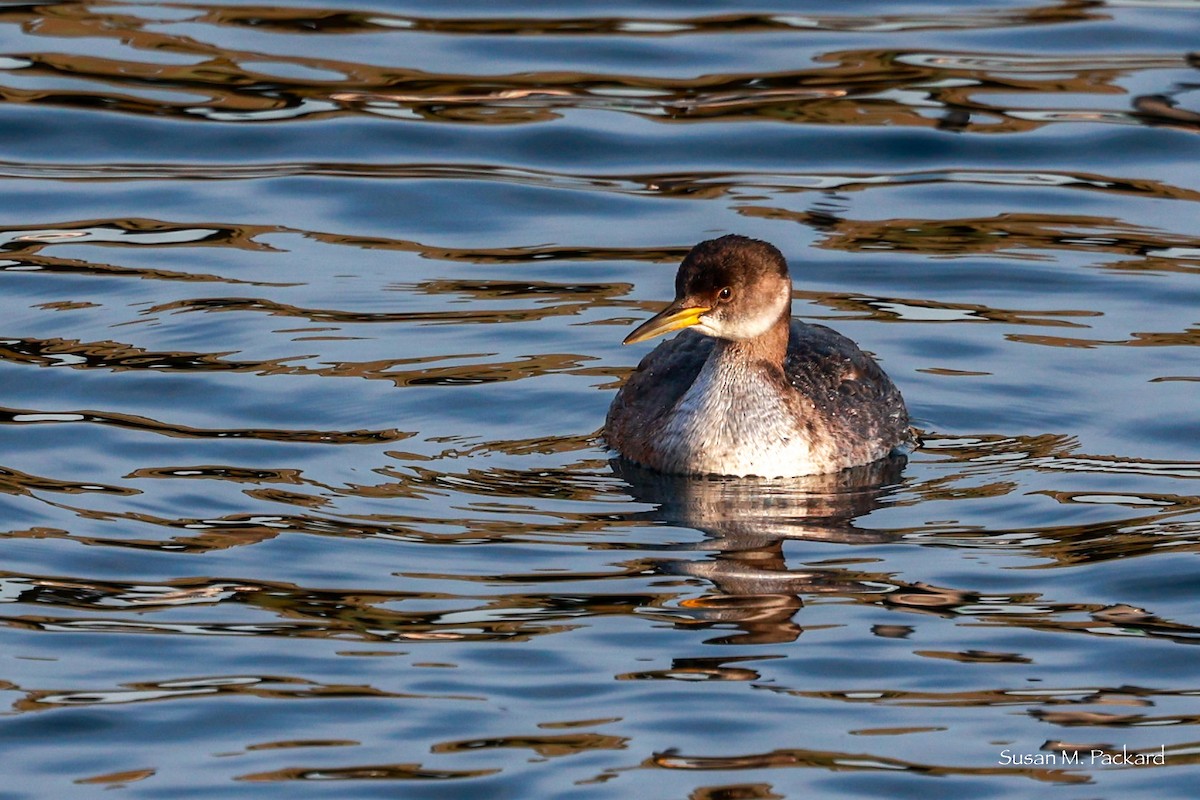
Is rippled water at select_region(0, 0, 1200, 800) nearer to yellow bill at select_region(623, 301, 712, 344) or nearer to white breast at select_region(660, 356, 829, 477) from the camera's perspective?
white breast at select_region(660, 356, 829, 477)

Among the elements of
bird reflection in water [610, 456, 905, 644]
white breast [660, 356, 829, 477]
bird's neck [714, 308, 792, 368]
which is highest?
bird's neck [714, 308, 792, 368]

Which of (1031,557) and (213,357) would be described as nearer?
Result: (1031,557)

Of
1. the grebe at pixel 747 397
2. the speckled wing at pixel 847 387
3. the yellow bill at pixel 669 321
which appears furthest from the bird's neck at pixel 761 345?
the yellow bill at pixel 669 321

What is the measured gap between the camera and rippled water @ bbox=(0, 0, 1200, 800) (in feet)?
26.3

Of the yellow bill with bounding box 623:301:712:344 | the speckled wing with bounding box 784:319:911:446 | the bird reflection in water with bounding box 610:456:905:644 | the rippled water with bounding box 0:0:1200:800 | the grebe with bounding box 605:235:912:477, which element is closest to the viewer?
the rippled water with bounding box 0:0:1200:800

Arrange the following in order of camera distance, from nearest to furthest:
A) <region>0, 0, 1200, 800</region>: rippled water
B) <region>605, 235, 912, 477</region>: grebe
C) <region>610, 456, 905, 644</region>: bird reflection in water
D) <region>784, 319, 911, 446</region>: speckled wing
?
<region>0, 0, 1200, 800</region>: rippled water, <region>610, 456, 905, 644</region>: bird reflection in water, <region>605, 235, 912, 477</region>: grebe, <region>784, 319, 911, 446</region>: speckled wing

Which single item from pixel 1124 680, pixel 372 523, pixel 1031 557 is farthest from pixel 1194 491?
pixel 372 523

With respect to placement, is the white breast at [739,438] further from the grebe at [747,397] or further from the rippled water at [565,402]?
the rippled water at [565,402]

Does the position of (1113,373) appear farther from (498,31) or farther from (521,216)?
(498,31)

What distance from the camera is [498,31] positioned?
62.4 ft

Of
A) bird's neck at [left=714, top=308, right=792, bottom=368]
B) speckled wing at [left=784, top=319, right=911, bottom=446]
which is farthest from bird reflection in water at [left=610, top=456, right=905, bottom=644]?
bird's neck at [left=714, top=308, right=792, bottom=368]

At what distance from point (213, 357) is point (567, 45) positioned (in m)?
6.76

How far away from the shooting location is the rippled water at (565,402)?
8.03 meters

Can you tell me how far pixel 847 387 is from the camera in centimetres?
1191
